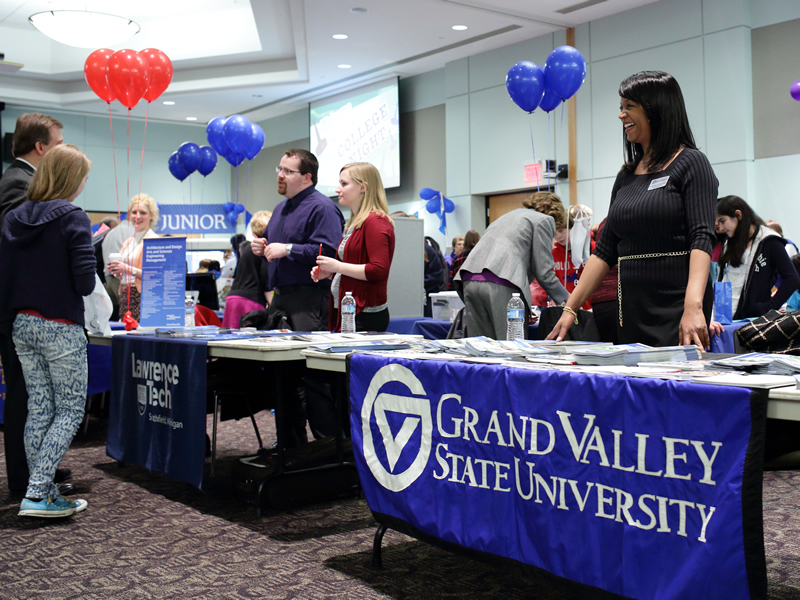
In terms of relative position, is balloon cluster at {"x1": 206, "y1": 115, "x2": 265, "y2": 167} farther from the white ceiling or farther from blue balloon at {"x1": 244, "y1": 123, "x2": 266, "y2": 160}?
the white ceiling

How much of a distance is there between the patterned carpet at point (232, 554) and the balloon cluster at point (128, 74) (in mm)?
3543

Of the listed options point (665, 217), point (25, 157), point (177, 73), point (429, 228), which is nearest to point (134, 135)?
point (177, 73)

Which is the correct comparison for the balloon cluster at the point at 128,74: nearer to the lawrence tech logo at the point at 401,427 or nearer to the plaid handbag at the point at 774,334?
the lawrence tech logo at the point at 401,427

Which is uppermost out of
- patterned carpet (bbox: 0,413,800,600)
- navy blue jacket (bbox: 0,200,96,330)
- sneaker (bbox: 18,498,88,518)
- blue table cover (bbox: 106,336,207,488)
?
navy blue jacket (bbox: 0,200,96,330)

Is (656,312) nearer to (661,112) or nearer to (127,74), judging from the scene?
(661,112)

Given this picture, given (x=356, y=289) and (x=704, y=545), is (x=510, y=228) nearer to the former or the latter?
(x=356, y=289)

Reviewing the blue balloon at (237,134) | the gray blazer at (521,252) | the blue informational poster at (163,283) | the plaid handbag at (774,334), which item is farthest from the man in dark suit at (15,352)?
the blue balloon at (237,134)

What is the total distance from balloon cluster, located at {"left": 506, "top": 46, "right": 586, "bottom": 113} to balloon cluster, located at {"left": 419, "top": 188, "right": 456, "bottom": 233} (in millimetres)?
3626

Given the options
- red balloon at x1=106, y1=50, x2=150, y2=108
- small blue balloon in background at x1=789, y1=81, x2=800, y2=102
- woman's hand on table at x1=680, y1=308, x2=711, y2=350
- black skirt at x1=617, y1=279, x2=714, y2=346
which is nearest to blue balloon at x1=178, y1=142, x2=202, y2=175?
red balloon at x1=106, y1=50, x2=150, y2=108

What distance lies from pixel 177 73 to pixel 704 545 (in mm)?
11154

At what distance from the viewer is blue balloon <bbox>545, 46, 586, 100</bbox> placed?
585cm

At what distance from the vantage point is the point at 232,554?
2252 mm

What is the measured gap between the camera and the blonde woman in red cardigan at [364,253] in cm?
291

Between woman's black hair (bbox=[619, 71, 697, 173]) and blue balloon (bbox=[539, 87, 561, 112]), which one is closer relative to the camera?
woman's black hair (bbox=[619, 71, 697, 173])
